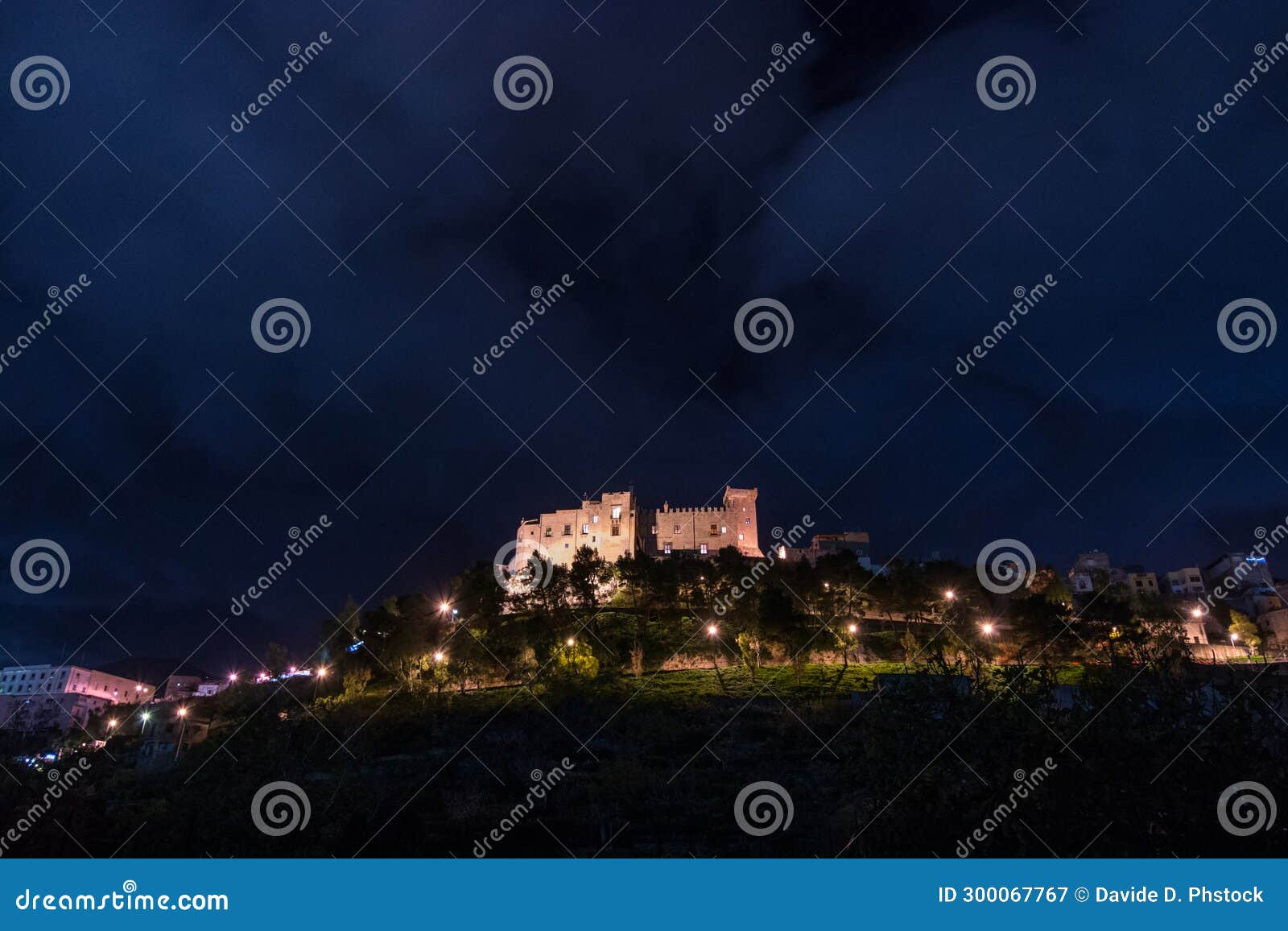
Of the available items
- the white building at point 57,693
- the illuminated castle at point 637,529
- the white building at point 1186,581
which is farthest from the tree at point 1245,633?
the white building at point 57,693

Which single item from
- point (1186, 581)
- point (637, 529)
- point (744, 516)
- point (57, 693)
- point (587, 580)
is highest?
point (1186, 581)

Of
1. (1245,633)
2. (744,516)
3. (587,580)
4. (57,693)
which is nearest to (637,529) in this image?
(744,516)

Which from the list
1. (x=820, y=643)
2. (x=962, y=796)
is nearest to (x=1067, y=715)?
(x=962, y=796)

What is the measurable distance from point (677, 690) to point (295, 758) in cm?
2029

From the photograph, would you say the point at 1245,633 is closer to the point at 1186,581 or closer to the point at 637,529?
the point at 1186,581

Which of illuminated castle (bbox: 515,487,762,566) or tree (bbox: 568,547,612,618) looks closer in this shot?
Result: tree (bbox: 568,547,612,618)

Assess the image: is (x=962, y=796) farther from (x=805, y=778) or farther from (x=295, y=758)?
(x=295, y=758)

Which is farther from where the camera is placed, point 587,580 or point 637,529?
point 637,529

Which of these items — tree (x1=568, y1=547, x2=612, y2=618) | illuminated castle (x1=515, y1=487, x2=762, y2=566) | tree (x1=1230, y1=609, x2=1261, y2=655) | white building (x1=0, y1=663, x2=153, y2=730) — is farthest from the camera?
white building (x1=0, y1=663, x2=153, y2=730)

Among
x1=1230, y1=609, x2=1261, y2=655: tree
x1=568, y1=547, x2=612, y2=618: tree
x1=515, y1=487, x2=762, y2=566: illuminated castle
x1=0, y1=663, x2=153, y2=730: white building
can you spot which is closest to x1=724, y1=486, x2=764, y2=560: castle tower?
x1=515, y1=487, x2=762, y2=566: illuminated castle

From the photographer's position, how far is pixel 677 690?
36.3 meters

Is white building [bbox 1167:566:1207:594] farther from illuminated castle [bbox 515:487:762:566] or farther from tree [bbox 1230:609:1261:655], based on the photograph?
illuminated castle [bbox 515:487:762:566]

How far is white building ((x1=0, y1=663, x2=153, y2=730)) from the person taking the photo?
87.9 metres

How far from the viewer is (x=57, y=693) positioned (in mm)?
97312
